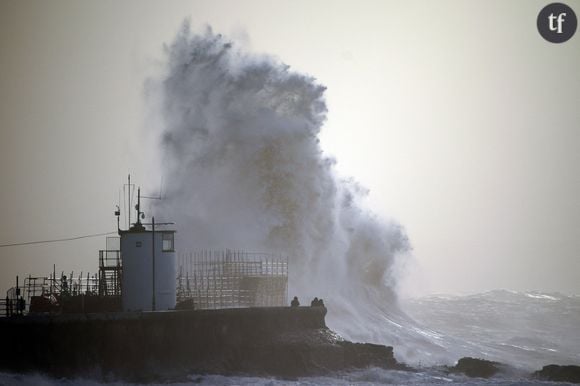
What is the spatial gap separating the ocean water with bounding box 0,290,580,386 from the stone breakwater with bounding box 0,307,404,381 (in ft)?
1.39

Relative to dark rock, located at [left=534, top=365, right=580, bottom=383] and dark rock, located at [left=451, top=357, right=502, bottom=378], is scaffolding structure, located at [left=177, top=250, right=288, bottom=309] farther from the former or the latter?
dark rock, located at [left=534, top=365, right=580, bottom=383]

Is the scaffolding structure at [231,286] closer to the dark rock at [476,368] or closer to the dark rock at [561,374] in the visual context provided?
the dark rock at [476,368]

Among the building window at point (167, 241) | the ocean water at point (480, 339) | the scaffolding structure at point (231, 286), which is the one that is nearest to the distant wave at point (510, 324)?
the ocean water at point (480, 339)

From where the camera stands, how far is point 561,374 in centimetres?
3316

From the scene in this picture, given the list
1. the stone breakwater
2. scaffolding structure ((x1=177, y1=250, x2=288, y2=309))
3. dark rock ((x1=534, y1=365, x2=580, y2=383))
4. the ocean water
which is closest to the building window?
the stone breakwater

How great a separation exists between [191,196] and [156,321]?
52.1 feet

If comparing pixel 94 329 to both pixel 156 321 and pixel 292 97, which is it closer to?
pixel 156 321

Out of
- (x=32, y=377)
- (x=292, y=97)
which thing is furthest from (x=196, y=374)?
(x=292, y=97)

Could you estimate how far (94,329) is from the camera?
95.3 feet

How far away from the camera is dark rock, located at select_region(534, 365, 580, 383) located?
32.9 m

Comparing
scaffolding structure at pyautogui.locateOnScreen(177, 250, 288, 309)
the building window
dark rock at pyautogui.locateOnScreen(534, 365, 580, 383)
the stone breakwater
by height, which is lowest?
dark rock at pyautogui.locateOnScreen(534, 365, 580, 383)

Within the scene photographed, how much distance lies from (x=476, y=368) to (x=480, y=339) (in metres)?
14.1

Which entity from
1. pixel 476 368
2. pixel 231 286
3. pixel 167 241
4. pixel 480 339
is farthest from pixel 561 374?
pixel 480 339

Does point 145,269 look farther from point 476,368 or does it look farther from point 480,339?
point 480,339
